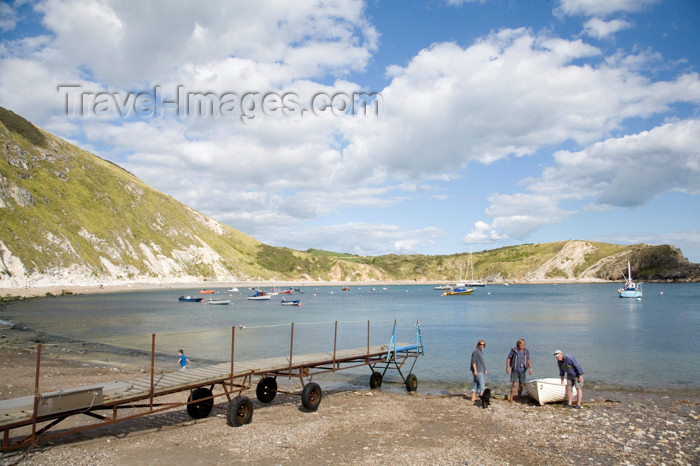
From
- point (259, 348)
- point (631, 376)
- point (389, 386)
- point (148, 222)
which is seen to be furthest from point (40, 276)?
point (631, 376)

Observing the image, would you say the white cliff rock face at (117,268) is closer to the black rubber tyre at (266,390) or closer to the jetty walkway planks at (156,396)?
the black rubber tyre at (266,390)

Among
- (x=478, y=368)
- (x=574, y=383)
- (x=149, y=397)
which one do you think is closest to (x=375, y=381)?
(x=478, y=368)

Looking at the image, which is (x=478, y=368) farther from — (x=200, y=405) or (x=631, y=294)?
(x=631, y=294)

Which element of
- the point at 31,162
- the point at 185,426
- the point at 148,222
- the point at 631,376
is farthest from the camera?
the point at 148,222

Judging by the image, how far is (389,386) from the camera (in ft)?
73.7

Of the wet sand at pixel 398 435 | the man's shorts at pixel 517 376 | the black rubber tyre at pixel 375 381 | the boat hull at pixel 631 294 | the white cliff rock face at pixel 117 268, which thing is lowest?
the boat hull at pixel 631 294

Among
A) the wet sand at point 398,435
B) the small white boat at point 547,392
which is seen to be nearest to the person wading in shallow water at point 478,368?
the wet sand at point 398,435

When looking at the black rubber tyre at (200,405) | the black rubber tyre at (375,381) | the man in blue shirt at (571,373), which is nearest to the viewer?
the black rubber tyre at (200,405)

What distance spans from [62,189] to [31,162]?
1012cm

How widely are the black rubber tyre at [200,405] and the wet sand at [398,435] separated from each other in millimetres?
244

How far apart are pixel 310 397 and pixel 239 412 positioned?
2811 mm

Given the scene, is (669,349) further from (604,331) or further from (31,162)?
(31,162)

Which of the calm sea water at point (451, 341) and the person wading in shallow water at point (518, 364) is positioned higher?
the person wading in shallow water at point (518, 364)

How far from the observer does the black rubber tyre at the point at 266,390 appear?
17.4 metres
